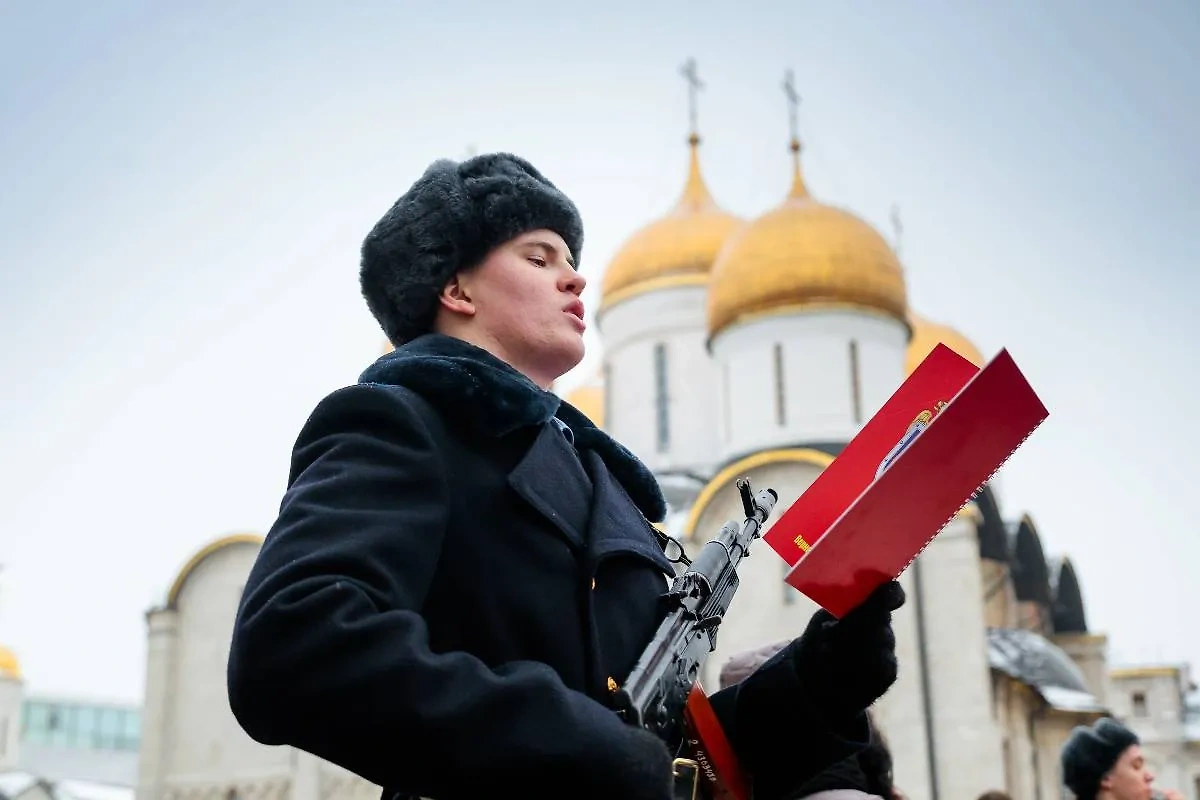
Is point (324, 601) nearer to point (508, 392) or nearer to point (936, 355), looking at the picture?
point (508, 392)

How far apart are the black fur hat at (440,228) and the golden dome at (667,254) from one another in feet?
70.2

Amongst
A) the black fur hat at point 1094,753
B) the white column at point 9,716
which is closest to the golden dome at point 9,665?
the white column at point 9,716

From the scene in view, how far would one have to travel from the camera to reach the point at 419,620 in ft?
5.60

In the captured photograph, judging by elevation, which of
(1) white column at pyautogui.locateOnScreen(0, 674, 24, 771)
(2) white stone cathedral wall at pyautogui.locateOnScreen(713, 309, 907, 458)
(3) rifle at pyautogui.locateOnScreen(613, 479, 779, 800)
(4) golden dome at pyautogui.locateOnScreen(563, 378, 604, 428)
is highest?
(4) golden dome at pyautogui.locateOnScreen(563, 378, 604, 428)

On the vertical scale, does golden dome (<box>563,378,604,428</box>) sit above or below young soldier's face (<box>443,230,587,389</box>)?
above

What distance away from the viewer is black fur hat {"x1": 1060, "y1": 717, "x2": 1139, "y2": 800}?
16.6ft

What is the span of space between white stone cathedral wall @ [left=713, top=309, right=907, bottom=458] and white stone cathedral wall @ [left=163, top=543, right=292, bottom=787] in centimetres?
678

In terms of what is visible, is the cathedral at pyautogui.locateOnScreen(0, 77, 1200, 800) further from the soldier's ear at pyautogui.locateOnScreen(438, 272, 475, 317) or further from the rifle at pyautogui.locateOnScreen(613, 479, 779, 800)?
the soldier's ear at pyautogui.locateOnScreen(438, 272, 475, 317)

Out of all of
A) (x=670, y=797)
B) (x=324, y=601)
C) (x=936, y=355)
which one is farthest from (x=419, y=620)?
(x=936, y=355)

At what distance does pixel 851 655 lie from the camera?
7.27 ft

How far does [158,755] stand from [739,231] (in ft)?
34.3

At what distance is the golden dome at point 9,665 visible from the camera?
35906mm

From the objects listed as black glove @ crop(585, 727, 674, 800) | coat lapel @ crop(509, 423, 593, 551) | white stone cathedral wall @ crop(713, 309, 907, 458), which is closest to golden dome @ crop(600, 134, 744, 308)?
white stone cathedral wall @ crop(713, 309, 907, 458)

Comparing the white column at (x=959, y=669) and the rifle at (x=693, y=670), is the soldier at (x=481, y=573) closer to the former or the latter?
the rifle at (x=693, y=670)
